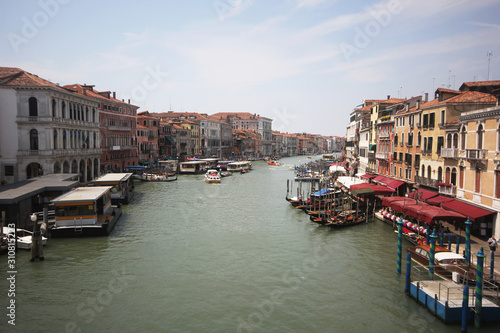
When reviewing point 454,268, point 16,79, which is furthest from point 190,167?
point 454,268

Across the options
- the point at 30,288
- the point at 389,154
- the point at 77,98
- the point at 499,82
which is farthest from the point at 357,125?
the point at 30,288

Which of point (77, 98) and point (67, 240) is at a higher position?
point (77, 98)

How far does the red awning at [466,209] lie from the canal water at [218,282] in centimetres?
289

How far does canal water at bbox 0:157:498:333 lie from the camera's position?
9719 millimetres

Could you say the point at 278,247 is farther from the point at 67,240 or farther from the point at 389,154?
the point at 389,154

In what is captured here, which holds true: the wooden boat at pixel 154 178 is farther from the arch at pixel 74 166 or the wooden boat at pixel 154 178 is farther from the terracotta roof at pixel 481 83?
the terracotta roof at pixel 481 83

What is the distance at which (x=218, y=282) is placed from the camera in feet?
39.7

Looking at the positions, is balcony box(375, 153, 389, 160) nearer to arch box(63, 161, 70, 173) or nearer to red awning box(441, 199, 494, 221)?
red awning box(441, 199, 494, 221)

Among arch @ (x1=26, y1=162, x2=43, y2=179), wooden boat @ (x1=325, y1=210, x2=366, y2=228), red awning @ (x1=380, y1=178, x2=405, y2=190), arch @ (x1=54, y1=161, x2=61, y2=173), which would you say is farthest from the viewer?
arch @ (x1=54, y1=161, x2=61, y2=173)

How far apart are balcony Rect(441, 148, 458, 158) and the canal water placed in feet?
15.0

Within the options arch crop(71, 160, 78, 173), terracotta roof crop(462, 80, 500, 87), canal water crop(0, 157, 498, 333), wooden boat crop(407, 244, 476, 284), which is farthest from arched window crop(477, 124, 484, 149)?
arch crop(71, 160, 78, 173)

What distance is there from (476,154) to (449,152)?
105 inches

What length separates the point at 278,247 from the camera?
16.0 meters

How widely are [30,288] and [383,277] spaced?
1141 cm
